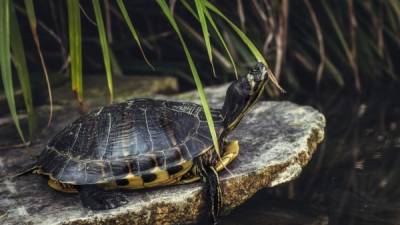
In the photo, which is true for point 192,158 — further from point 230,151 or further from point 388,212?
point 388,212

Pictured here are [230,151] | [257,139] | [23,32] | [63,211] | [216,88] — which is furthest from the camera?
[23,32]

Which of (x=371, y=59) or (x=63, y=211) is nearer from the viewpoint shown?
(x=63, y=211)

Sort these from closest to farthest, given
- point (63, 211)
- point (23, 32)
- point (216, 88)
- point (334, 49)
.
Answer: point (63, 211)
point (216, 88)
point (23, 32)
point (334, 49)

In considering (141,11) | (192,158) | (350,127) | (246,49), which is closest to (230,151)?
(192,158)

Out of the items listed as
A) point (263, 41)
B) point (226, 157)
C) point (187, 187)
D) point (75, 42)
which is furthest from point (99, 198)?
point (263, 41)

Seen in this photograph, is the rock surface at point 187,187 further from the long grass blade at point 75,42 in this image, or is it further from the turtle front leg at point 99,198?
the long grass blade at point 75,42

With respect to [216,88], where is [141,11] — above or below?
above

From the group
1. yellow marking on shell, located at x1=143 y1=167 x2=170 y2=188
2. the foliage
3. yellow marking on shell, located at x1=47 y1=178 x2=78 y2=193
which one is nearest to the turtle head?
yellow marking on shell, located at x1=143 y1=167 x2=170 y2=188
